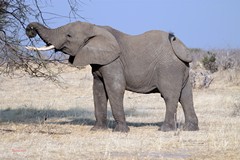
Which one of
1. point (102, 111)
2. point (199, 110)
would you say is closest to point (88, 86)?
point (199, 110)

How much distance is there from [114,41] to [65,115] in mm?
4689

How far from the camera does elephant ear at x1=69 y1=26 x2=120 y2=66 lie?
14.1 m

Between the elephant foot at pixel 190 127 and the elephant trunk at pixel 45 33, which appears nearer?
the elephant trunk at pixel 45 33

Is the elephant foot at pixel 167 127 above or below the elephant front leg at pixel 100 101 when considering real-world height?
below

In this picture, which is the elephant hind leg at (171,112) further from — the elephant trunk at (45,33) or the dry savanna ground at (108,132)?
the elephant trunk at (45,33)

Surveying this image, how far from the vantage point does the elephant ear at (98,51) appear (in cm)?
1412

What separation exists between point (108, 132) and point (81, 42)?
84.2 inches

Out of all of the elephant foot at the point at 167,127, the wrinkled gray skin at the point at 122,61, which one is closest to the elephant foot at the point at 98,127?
the wrinkled gray skin at the point at 122,61

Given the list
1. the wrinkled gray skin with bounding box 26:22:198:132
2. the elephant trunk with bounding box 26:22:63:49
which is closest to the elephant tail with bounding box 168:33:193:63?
the wrinkled gray skin with bounding box 26:22:198:132

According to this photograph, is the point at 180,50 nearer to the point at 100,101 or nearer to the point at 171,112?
the point at 171,112

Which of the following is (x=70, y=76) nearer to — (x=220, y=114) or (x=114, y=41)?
(x=220, y=114)

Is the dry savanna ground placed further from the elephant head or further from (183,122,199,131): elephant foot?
the elephant head

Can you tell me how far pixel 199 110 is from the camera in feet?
68.0

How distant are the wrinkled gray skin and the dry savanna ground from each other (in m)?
0.63
